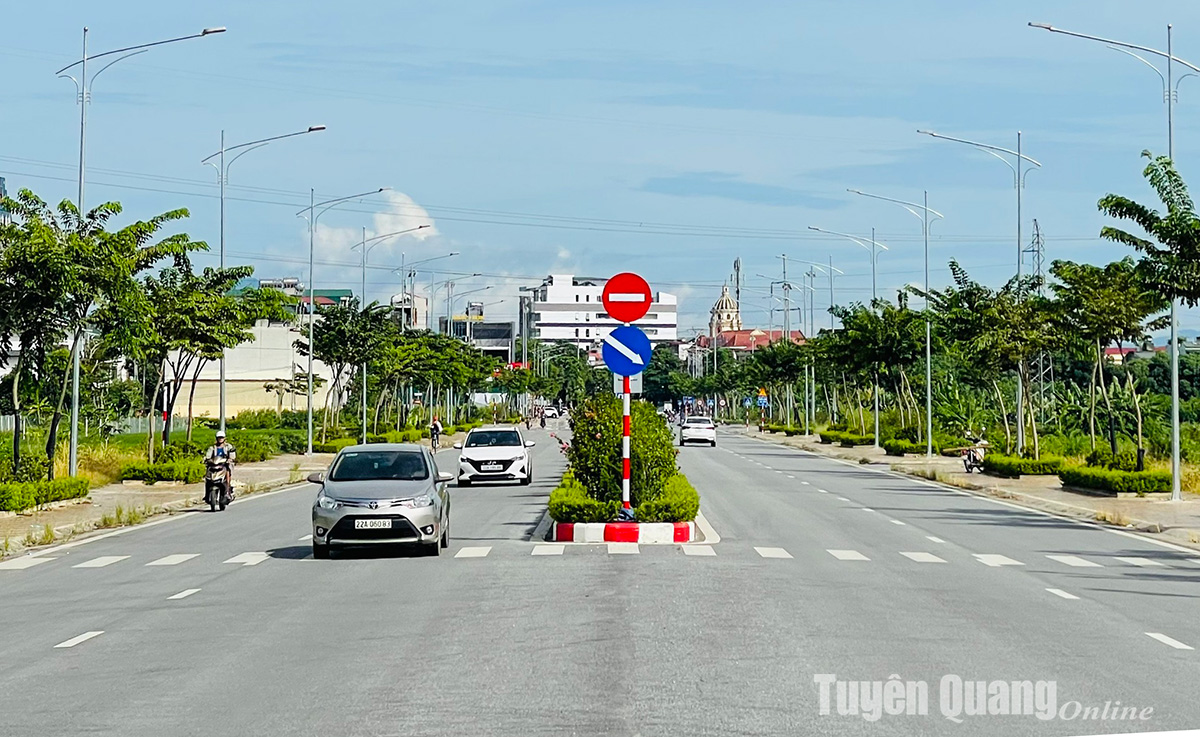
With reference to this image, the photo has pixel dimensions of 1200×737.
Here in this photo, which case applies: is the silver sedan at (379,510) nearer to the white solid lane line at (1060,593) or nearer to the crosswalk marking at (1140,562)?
the white solid lane line at (1060,593)

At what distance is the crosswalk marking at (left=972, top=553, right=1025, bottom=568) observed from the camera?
63.5ft

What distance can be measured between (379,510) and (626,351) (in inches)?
184

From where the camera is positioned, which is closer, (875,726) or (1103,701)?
(875,726)

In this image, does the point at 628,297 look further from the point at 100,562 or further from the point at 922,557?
the point at 100,562

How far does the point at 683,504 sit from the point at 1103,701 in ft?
41.6

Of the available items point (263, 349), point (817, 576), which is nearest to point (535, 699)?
point (817, 576)

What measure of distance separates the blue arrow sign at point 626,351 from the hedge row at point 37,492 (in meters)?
12.6

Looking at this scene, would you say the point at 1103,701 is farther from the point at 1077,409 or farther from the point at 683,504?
the point at 1077,409

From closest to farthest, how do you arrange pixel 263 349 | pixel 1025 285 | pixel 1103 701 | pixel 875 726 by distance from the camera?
pixel 875 726, pixel 1103 701, pixel 1025 285, pixel 263 349

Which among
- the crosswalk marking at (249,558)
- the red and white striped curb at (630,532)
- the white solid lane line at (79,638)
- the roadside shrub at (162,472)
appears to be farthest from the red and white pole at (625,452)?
the roadside shrub at (162,472)

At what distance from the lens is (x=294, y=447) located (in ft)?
200

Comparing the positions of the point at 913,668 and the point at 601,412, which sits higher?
the point at 601,412

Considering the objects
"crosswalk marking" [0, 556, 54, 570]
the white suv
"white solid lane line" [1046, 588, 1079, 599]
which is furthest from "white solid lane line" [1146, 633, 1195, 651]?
the white suv

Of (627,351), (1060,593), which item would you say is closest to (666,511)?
(627,351)
